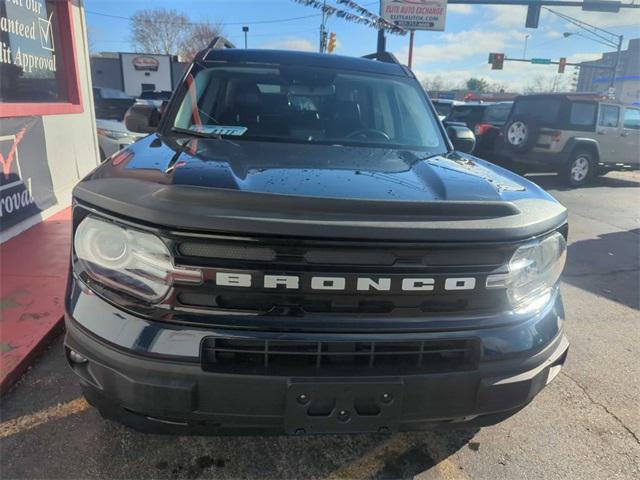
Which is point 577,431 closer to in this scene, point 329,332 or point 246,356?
point 329,332

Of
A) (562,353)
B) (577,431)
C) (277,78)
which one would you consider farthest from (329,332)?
(277,78)

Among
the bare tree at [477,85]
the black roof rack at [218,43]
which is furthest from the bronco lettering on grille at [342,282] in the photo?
the bare tree at [477,85]

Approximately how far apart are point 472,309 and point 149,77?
101 ft

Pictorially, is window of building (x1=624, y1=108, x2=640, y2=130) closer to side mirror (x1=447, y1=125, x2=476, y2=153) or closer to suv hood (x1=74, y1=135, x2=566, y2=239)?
side mirror (x1=447, y1=125, x2=476, y2=153)

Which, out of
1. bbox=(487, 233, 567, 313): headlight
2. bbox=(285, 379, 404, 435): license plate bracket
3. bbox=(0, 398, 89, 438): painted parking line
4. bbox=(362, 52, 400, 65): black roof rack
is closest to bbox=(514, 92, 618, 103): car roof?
bbox=(362, 52, 400, 65): black roof rack

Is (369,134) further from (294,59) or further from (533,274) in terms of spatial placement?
(533,274)

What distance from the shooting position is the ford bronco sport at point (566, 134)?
10.5 meters

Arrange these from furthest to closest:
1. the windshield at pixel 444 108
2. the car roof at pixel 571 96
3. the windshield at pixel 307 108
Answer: the windshield at pixel 444 108 → the car roof at pixel 571 96 → the windshield at pixel 307 108

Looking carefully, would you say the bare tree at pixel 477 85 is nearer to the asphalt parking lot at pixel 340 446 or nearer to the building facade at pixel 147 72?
the building facade at pixel 147 72

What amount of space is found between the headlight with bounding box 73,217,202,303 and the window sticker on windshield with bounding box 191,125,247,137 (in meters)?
1.17

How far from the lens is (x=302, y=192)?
1.72m

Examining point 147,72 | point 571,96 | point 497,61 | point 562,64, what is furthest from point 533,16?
point 562,64

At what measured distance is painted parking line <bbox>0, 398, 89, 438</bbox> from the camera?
2344 mm

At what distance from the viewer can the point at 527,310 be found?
5.92ft
